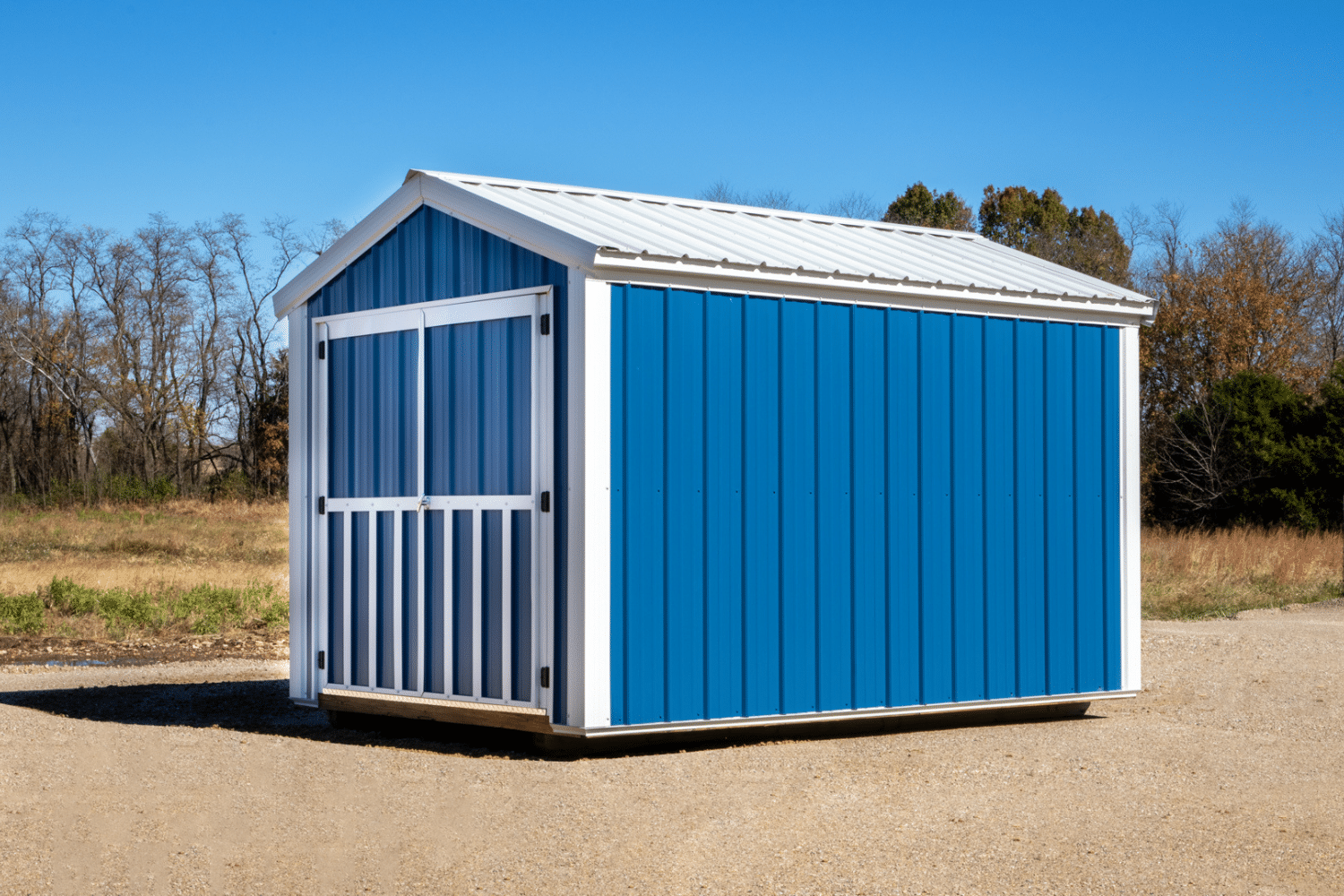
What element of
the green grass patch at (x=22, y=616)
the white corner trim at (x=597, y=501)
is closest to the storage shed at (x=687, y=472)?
the white corner trim at (x=597, y=501)

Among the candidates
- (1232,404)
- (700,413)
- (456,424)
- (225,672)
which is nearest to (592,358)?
(700,413)

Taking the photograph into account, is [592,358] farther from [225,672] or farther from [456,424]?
[225,672]

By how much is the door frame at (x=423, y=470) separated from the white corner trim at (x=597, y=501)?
1.09 feet

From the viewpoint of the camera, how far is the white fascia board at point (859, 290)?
7.72 m

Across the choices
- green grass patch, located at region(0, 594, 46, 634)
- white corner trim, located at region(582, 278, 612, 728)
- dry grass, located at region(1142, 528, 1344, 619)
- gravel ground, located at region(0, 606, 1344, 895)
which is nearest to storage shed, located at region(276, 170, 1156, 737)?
white corner trim, located at region(582, 278, 612, 728)

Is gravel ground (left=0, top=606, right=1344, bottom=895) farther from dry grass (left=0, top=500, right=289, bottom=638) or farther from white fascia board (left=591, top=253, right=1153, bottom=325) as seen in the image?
dry grass (left=0, top=500, right=289, bottom=638)

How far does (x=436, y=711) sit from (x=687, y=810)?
8.51ft

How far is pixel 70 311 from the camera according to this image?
4478cm

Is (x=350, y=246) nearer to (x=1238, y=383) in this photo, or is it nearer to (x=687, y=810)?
(x=687, y=810)

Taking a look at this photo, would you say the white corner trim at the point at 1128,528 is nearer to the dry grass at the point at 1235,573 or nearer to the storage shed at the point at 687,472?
the storage shed at the point at 687,472

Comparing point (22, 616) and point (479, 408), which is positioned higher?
point (479, 408)

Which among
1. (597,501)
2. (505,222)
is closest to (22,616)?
(505,222)

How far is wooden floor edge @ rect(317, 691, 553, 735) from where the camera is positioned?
26.0 ft

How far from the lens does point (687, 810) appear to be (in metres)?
6.28
